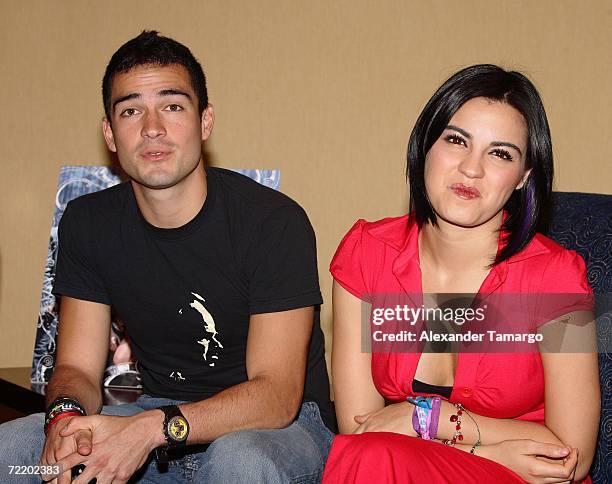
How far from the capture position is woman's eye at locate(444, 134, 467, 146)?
1856 mm

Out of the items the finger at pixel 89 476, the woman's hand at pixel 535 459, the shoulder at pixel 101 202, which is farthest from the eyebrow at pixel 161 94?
the woman's hand at pixel 535 459

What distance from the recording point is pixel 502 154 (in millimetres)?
1829

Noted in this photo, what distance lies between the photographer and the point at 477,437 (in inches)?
70.0

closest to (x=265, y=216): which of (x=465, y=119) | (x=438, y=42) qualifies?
(x=465, y=119)

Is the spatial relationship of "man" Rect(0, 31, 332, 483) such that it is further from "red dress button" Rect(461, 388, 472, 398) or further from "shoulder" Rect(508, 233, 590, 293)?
"shoulder" Rect(508, 233, 590, 293)

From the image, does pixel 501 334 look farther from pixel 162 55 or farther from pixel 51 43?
pixel 51 43

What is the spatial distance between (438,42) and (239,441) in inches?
66.6

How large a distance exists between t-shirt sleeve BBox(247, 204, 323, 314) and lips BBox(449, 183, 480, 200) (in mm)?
414

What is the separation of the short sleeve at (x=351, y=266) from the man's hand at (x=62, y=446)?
666mm

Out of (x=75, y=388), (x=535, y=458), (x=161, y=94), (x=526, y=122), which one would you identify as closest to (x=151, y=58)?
(x=161, y=94)

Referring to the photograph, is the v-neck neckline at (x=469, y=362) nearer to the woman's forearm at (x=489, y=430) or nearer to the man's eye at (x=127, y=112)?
the woman's forearm at (x=489, y=430)

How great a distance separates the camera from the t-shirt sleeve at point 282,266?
2006mm

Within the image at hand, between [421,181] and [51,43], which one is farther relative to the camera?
[51,43]

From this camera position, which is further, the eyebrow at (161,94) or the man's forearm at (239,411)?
the eyebrow at (161,94)
